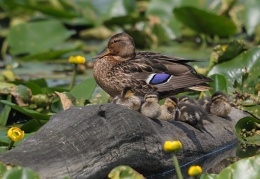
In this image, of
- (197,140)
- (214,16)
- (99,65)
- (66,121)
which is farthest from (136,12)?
(66,121)

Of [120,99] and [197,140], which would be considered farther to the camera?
[197,140]

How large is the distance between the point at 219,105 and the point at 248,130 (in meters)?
0.32

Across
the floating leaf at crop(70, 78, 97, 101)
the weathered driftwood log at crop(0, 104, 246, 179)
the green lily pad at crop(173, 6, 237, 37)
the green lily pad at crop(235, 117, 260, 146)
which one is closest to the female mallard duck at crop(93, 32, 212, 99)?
the floating leaf at crop(70, 78, 97, 101)

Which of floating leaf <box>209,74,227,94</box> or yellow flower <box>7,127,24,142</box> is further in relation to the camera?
floating leaf <box>209,74,227,94</box>

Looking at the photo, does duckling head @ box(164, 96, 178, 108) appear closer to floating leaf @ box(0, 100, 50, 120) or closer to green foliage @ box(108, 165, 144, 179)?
floating leaf @ box(0, 100, 50, 120)

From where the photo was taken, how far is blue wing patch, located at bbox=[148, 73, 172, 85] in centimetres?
683

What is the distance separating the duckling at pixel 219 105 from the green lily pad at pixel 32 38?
407cm

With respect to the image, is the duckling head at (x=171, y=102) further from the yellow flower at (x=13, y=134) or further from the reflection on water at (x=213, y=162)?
the yellow flower at (x=13, y=134)

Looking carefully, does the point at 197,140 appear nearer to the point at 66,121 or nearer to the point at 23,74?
the point at 66,121

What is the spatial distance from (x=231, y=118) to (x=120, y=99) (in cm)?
133

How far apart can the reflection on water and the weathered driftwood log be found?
0.07 metres

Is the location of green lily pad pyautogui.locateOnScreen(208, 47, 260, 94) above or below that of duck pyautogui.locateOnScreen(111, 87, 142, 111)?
below

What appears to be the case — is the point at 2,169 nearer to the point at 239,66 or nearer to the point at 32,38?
the point at 239,66

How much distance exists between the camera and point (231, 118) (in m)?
6.81
